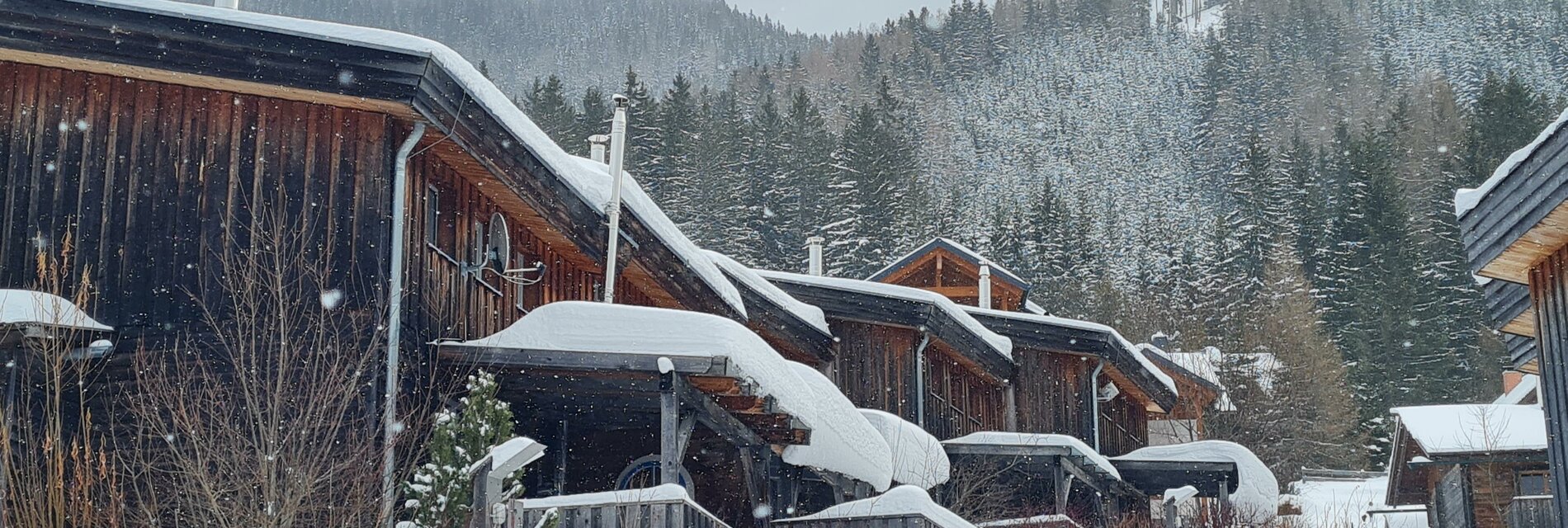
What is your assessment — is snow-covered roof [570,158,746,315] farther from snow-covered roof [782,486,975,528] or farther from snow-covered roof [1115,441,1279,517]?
snow-covered roof [1115,441,1279,517]

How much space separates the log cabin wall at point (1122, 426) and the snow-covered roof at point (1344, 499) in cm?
401

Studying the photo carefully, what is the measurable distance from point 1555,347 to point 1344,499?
32607 millimetres

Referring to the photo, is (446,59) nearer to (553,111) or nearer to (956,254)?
(956,254)

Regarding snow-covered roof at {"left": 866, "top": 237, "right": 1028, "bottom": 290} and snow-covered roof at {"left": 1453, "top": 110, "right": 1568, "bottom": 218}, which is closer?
snow-covered roof at {"left": 1453, "top": 110, "right": 1568, "bottom": 218}

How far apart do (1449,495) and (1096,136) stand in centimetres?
7531

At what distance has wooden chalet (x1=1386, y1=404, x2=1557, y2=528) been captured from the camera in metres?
24.8

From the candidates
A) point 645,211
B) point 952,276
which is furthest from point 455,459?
point 952,276

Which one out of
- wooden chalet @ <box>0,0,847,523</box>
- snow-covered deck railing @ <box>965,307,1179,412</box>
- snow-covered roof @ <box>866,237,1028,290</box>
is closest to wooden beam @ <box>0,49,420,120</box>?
wooden chalet @ <box>0,0,847,523</box>

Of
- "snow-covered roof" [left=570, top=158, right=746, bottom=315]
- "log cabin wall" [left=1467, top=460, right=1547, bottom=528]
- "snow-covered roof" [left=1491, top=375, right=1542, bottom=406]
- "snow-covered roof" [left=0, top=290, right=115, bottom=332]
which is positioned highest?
"snow-covered roof" [left=570, top=158, right=746, bottom=315]

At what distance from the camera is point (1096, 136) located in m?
102

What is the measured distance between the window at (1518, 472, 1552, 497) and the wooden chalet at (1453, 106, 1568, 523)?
1950cm

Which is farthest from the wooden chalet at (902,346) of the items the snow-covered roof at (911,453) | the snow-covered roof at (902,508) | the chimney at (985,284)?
the snow-covered roof at (902,508)

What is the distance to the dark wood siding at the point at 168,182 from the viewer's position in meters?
10.9

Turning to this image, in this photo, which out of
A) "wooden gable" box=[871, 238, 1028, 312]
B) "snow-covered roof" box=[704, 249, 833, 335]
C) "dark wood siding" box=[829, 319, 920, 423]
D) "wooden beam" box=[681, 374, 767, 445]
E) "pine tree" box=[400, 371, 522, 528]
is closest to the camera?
"pine tree" box=[400, 371, 522, 528]
